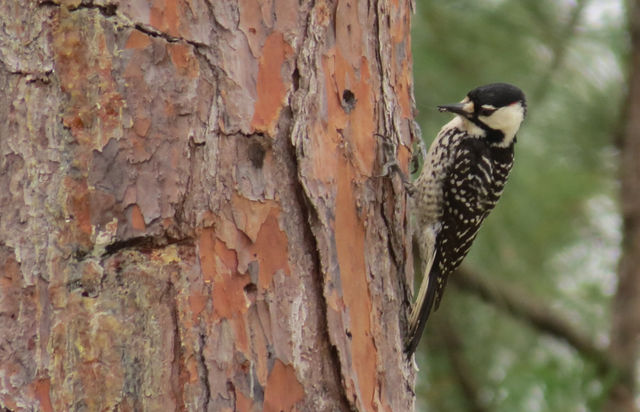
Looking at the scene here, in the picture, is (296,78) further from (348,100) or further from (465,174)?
(465,174)

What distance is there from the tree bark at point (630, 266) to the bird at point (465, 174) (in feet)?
3.34

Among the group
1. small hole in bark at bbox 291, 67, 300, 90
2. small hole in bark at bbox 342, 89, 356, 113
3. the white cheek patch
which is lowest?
the white cheek patch

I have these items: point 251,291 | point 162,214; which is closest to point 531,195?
point 251,291

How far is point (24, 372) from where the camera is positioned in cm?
151

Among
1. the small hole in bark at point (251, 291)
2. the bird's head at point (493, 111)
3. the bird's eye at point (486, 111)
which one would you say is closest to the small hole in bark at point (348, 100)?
the small hole in bark at point (251, 291)

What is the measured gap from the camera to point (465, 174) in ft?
9.25

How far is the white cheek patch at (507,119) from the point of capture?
9.21ft

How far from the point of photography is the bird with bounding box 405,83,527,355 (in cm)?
276

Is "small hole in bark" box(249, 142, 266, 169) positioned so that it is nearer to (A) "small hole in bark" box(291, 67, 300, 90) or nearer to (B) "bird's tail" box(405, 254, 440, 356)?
(A) "small hole in bark" box(291, 67, 300, 90)

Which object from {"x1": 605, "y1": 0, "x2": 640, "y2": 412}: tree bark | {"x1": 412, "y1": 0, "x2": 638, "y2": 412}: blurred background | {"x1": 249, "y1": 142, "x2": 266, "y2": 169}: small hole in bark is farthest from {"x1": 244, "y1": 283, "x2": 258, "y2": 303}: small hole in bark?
{"x1": 605, "y1": 0, "x2": 640, "y2": 412}: tree bark

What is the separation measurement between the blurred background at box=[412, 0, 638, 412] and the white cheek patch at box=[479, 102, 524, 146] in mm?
740

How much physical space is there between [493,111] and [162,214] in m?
1.52

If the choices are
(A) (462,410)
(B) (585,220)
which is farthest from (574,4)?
(A) (462,410)

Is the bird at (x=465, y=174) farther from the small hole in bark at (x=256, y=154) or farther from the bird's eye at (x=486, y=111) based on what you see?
the small hole in bark at (x=256, y=154)
